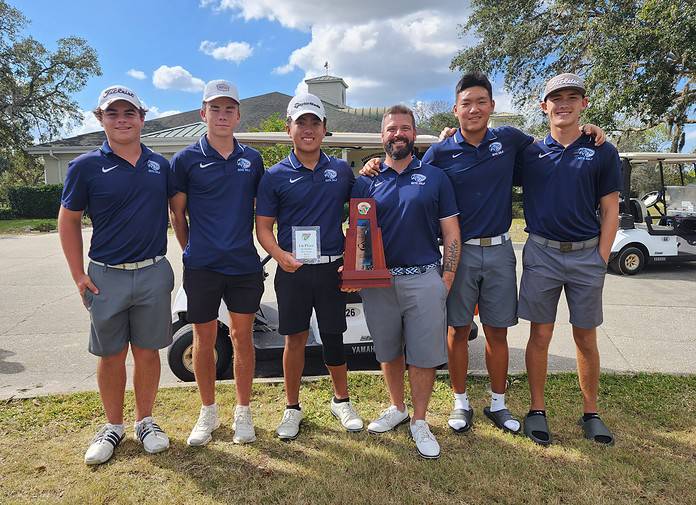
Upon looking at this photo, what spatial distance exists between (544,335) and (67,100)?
3113cm

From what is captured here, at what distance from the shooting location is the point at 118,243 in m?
2.74

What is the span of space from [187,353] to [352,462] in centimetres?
179

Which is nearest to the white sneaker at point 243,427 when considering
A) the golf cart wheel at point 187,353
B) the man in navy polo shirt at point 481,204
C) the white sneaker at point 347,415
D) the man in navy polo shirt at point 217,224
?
the man in navy polo shirt at point 217,224

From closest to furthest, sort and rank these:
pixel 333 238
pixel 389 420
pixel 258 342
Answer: pixel 333 238, pixel 389 420, pixel 258 342

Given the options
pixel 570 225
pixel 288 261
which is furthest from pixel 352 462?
pixel 570 225

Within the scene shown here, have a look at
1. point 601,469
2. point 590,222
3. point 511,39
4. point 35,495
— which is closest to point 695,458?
point 601,469

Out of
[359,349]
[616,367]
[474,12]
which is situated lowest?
[616,367]

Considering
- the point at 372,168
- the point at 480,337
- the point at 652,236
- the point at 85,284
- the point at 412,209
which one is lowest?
the point at 480,337

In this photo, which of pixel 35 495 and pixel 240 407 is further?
pixel 240 407

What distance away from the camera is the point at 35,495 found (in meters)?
2.50

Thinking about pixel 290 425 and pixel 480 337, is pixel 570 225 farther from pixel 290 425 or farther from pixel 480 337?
pixel 480 337

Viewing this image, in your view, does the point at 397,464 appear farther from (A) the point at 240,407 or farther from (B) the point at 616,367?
(B) the point at 616,367

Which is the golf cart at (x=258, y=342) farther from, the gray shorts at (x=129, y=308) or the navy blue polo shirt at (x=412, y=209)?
the navy blue polo shirt at (x=412, y=209)

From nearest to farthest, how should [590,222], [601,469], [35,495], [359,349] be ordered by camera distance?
[35,495] → [601,469] → [590,222] → [359,349]
